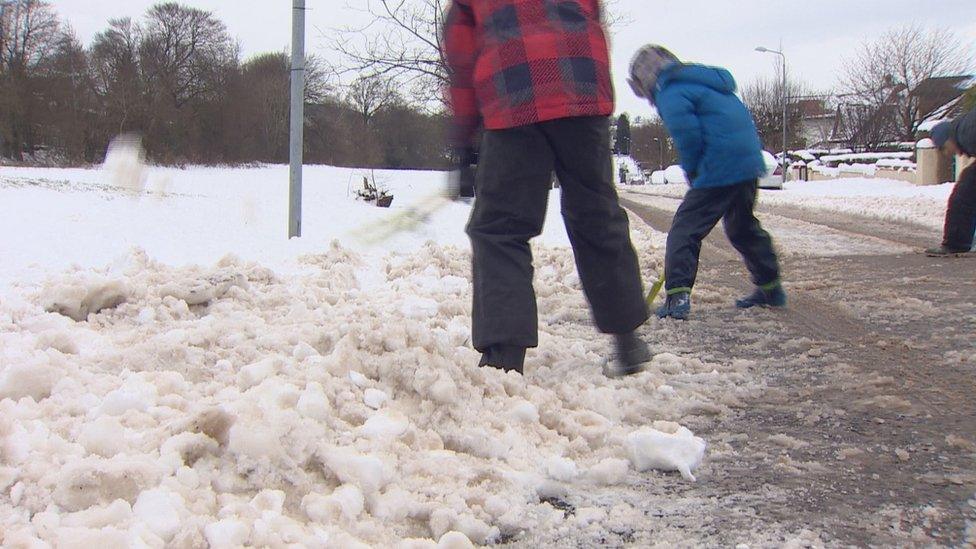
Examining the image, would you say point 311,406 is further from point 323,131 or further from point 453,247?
point 323,131

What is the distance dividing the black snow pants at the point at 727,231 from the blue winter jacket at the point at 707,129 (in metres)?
0.09

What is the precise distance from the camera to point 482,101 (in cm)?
255

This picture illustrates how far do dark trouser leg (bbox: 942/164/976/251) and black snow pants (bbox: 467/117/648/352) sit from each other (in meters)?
4.55

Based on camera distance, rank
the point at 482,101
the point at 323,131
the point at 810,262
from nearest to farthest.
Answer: the point at 482,101 → the point at 810,262 → the point at 323,131

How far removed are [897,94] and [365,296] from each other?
48.5 meters

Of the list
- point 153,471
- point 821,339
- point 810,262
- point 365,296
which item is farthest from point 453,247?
point 153,471

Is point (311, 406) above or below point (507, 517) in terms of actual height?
above

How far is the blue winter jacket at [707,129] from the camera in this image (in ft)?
13.3

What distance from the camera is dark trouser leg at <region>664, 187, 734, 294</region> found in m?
4.02

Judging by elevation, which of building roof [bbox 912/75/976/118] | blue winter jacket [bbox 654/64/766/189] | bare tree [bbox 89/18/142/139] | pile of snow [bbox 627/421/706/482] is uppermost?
building roof [bbox 912/75/976/118]

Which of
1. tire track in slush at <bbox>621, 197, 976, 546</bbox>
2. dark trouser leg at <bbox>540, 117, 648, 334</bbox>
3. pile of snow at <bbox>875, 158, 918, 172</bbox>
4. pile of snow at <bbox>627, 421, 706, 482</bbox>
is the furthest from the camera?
pile of snow at <bbox>875, 158, 918, 172</bbox>

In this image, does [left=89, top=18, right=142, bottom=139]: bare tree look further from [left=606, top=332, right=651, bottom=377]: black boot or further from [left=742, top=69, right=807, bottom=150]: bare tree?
[left=742, top=69, right=807, bottom=150]: bare tree

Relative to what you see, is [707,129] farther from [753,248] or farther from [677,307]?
[677,307]

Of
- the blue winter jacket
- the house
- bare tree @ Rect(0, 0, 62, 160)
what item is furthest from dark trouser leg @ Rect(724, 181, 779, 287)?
the house
